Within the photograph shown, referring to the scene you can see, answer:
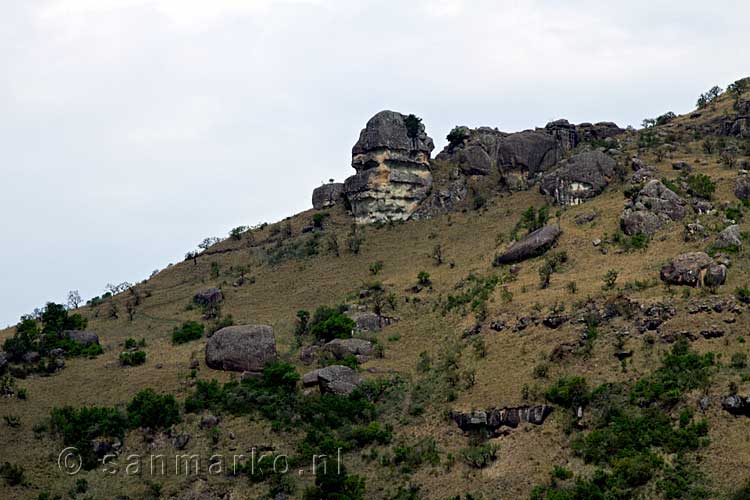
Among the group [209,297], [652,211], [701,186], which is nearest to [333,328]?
[209,297]

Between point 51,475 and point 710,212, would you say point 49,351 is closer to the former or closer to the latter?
point 51,475

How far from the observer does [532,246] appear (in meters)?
67.1

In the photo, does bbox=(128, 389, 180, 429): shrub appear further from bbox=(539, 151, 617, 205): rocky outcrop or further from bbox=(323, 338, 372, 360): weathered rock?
bbox=(539, 151, 617, 205): rocky outcrop

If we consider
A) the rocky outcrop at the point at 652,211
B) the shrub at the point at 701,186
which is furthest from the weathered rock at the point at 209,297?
the shrub at the point at 701,186

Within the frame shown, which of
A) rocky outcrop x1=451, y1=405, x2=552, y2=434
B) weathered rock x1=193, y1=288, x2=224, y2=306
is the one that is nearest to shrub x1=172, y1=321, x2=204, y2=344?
weathered rock x1=193, y1=288, x2=224, y2=306

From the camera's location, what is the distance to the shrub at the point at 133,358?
61.8 meters

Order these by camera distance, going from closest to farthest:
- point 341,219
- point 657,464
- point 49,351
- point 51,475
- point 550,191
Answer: point 657,464 → point 51,475 → point 49,351 → point 550,191 → point 341,219

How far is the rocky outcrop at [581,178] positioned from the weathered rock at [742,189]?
9.39 metres

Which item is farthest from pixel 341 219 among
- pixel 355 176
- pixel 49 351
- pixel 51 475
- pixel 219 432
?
pixel 51 475

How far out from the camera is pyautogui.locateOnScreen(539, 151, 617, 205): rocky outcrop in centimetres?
7438

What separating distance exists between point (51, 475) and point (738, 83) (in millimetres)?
66804

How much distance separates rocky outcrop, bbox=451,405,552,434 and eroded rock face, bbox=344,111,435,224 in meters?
33.7

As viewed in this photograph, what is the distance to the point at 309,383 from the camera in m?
57.0

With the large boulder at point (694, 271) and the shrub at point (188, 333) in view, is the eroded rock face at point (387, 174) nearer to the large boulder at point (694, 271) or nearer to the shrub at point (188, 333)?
the shrub at point (188, 333)
